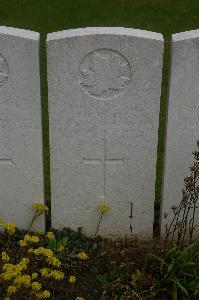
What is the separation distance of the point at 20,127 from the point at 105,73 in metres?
0.85

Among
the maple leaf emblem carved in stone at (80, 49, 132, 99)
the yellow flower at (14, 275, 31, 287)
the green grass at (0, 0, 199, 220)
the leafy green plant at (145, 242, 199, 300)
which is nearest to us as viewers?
the yellow flower at (14, 275, 31, 287)

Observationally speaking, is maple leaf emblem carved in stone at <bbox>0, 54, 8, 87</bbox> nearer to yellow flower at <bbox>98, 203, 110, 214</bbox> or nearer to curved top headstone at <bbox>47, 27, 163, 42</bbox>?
curved top headstone at <bbox>47, 27, 163, 42</bbox>

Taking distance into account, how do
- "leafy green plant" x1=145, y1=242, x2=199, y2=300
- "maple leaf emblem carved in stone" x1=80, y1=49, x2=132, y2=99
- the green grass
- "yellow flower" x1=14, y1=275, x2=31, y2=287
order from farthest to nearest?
the green grass, "maple leaf emblem carved in stone" x1=80, y1=49, x2=132, y2=99, "leafy green plant" x1=145, y1=242, x2=199, y2=300, "yellow flower" x1=14, y1=275, x2=31, y2=287

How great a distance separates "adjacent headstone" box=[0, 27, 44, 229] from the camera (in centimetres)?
437

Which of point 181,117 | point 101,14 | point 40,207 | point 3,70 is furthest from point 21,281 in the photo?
point 101,14

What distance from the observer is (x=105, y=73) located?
4473mm

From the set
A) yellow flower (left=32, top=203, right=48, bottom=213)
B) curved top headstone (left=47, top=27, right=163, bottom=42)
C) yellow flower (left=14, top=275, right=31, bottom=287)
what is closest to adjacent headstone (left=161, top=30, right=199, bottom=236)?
curved top headstone (left=47, top=27, right=163, bottom=42)

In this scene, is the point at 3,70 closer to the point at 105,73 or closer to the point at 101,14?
the point at 105,73

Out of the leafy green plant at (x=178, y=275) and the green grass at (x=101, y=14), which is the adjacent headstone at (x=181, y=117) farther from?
the green grass at (x=101, y=14)

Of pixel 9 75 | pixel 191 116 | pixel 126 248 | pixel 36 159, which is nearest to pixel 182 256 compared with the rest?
pixel 126 248

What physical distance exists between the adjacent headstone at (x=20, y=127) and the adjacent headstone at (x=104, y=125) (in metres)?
0.13

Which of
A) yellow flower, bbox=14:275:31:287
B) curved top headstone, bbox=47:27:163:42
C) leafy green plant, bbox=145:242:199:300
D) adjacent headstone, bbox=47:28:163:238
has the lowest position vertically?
leafy green plant, bbox=145:242:199:300

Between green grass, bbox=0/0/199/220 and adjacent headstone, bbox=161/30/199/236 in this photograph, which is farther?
green grass, bbox=0/0/199/220

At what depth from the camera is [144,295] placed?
436 centimetres
